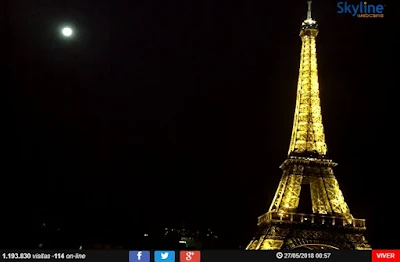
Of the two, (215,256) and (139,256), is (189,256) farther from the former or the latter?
(139,256)

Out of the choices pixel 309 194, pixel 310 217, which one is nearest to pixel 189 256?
pixel 310 217

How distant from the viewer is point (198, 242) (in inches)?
790

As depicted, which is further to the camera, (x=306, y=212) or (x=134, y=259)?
(x=306, y=212)

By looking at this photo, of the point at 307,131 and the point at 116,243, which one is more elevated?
the point at 307,131

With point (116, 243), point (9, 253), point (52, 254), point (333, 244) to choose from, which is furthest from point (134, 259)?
point (333, 244)

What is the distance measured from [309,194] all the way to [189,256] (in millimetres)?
14286

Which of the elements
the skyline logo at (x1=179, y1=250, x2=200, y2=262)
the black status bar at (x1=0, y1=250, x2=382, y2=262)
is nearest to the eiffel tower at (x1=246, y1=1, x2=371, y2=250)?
the black status bar at (x1=0, y1=250, x2=382, y2=262)

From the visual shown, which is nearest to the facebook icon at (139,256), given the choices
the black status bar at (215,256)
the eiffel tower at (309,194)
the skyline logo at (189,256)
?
the black status bar at (215,256)

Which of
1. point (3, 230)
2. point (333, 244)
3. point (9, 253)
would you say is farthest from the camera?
point (333, 244)

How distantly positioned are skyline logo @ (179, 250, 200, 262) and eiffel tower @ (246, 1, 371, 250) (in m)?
11.0

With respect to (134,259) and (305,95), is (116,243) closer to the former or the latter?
(134,259)

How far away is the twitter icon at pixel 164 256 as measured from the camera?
695 centimetres

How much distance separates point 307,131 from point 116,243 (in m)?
10.1

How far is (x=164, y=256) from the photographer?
6.97 metres
